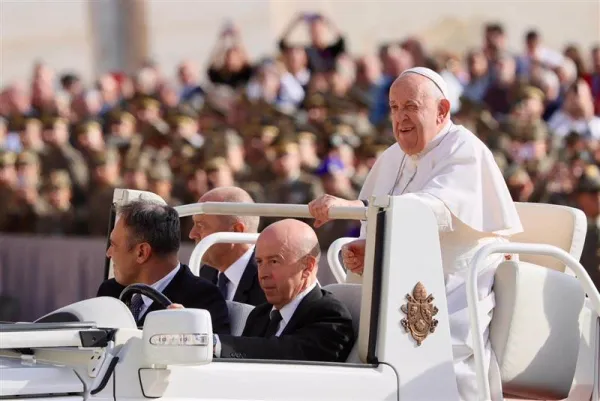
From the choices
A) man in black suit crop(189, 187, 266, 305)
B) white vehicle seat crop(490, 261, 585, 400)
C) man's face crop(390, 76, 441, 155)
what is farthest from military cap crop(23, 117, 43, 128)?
white vehicle seat crop(490, 261, 585, 400)

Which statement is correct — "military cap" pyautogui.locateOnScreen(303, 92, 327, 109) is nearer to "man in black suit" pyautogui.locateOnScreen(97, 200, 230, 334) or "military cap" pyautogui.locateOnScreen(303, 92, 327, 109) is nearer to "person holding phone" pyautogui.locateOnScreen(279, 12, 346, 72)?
"person holding phone" pyautogui.locateOnScreen(279, 12, 346, 72)

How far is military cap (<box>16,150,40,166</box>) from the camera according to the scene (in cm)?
1621

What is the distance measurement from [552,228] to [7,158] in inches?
388

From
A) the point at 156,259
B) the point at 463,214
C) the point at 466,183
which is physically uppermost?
the point at 466,183

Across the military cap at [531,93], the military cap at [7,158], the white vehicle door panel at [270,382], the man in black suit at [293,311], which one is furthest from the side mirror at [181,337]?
the military cap at [7,158]

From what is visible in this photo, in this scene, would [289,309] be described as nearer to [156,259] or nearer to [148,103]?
[156,259]

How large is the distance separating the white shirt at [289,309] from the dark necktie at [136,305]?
576 mm

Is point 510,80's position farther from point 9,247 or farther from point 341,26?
point 341,26

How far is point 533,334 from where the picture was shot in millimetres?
6602

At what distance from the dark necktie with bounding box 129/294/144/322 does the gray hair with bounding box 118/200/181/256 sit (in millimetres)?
232

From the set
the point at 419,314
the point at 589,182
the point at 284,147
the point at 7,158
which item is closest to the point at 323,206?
the point at 419,314

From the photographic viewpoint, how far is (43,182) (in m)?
15.8

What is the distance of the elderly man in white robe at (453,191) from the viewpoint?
673 cm

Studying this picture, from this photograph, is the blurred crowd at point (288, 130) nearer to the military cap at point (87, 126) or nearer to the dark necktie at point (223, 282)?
the military cap at point (87, 126)
